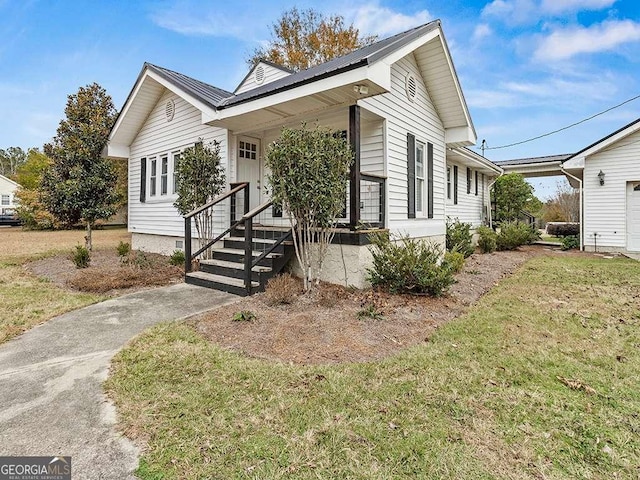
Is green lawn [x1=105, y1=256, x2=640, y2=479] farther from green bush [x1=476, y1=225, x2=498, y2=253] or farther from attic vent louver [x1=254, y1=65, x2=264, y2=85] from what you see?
green bush [x1=476, y1=225, x2=498, y2=253]

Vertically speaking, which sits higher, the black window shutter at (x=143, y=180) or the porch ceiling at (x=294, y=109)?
the porch ceiling at (x=294, y=109)

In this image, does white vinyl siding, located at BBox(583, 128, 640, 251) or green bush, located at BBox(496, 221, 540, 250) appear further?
green bush, located at BBox(496, 221, 540, 250)

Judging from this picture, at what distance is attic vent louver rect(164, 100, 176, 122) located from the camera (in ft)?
33.5

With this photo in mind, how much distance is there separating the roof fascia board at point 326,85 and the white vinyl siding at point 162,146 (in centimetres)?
203

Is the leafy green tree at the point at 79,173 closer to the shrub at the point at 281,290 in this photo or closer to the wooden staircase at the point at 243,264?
the wooden staircase at the point at 243,264

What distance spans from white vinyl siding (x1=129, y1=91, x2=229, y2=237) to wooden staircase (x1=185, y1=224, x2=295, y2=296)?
227cm

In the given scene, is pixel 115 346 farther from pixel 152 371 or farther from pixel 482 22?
pixel 482 22

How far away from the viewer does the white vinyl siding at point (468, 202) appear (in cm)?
1364

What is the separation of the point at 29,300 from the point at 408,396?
6273 mm

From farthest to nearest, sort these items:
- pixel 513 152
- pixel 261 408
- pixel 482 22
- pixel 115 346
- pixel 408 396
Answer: pixel 513 152 → pixel 482 22 → pixel 115 346 → pixel 408 396 → pixel 261 408

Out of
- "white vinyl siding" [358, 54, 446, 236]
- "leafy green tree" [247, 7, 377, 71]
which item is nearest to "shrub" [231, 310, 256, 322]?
"white vinyl siding" [358, 54, 446, 236]

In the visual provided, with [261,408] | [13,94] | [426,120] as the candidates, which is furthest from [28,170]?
[261,408]

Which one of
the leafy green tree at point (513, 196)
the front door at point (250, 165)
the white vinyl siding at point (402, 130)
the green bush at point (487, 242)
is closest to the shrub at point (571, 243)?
the leafy green tree at point (513, 196)

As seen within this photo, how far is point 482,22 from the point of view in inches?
566
